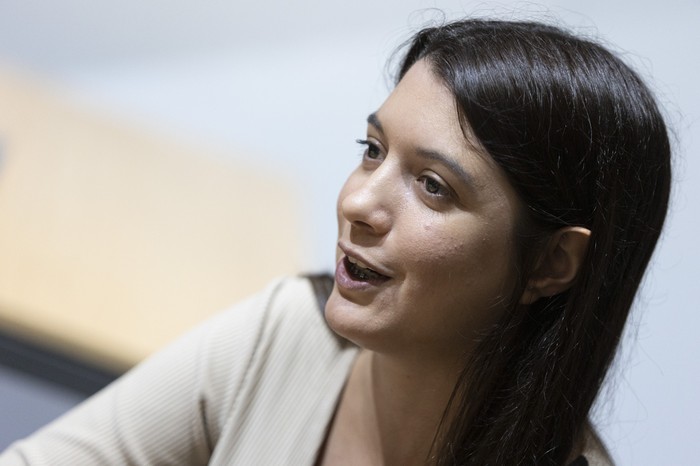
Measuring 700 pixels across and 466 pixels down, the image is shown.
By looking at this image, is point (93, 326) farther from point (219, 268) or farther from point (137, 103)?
point (137, 103)

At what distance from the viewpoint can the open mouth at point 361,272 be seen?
1.09m

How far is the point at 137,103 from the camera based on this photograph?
221 cm

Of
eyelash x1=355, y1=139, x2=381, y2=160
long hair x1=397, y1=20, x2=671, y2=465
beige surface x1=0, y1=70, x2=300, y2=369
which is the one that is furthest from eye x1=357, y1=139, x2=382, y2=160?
beige surface x1=0, y1=70, x2=300, y2=369

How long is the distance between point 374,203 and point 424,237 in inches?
2.6

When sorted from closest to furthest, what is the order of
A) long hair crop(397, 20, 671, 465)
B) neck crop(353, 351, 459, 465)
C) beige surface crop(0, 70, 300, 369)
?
long hair crop(397, 20, 671, 465) → neck crop(353, 351, 459, 465) → beige surface crop(0, 70, 300, 369)

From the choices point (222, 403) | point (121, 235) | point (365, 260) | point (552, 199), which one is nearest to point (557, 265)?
point (552, 199)

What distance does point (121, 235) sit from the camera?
7.14 feet

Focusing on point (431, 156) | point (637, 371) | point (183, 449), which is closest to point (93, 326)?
point (183, 449)

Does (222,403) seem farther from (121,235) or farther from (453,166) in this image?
(121,235)

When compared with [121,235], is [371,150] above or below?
above

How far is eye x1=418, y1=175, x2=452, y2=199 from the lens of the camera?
1067 mm

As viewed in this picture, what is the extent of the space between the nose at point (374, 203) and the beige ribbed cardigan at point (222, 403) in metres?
0.27

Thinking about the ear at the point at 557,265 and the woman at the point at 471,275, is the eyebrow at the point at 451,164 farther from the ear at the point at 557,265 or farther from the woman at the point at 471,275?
the ear at the point at 557,265

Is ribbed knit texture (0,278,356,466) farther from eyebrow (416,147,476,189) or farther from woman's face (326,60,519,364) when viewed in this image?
eyebrow (416,147,476,189)
